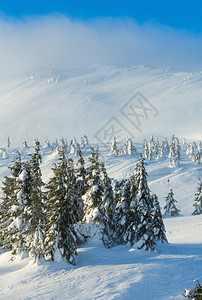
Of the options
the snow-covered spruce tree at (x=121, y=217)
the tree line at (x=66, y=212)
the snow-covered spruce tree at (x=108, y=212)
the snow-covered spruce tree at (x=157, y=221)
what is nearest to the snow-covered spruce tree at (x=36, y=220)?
the tree line at (x=66, y=212)

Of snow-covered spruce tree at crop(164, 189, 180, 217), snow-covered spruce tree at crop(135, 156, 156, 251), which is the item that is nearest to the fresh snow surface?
snow-covered spruce tree at crop(135, 156, 156, 251)

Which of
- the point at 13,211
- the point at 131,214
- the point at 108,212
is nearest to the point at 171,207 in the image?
the point at 131,214

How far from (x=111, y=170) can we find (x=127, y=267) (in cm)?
6987

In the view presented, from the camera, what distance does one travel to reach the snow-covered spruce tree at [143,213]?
22109mm

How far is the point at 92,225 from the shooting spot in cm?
2377

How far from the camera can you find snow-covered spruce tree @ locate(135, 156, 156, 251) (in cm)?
2211

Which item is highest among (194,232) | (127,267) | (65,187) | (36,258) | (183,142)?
(183,142)

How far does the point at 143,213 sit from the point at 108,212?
350 centimetres

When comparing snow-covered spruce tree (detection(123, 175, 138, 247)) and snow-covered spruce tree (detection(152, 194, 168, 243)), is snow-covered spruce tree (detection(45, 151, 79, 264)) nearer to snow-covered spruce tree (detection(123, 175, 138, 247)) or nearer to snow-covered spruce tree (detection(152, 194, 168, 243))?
snow-covered spruce tree (detection(123, 175, 138, 247))

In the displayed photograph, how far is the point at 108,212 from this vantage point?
23.9 meters

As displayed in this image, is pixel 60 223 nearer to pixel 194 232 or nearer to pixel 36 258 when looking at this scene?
pixel 36 258

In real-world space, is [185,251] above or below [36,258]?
below

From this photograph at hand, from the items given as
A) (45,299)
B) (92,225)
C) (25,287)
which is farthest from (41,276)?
(92,225)

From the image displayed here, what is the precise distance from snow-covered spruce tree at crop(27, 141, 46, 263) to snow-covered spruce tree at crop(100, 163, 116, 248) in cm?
575
